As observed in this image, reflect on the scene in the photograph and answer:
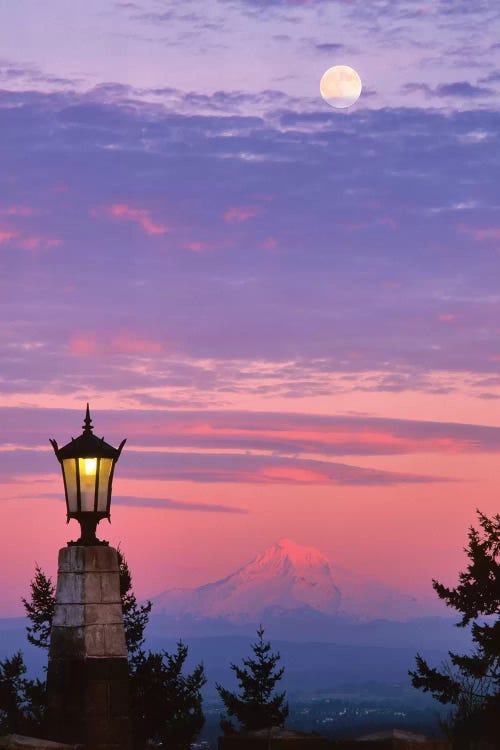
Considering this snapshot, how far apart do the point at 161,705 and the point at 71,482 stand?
24.9m

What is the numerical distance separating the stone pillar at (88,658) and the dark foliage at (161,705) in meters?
23.1

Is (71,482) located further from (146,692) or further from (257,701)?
(257,701)

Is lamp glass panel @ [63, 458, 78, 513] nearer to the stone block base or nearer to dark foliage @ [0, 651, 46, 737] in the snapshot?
the stone block base

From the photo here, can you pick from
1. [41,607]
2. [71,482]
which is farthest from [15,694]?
[71,482]

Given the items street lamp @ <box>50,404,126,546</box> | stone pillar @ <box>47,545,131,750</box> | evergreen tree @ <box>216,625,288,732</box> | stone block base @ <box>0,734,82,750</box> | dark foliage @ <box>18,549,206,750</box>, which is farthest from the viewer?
evergreen tree @ <box>216,625,288,732</box>

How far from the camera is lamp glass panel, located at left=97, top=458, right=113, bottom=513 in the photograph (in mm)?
18047

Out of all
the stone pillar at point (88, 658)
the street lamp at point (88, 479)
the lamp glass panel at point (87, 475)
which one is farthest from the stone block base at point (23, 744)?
the lamp glass panel at point (87, 475)

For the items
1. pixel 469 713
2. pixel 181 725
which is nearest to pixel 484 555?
pixel 469 713

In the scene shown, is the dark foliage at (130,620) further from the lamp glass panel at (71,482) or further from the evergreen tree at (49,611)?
the lamp glass panel at (71,482)

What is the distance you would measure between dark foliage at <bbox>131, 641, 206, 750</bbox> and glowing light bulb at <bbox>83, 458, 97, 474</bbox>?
23201 mm

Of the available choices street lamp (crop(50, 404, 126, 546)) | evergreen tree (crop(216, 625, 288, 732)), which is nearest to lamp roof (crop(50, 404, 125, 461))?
street lamp (crop(50, 404, 126, 546))

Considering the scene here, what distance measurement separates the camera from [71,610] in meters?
17.4

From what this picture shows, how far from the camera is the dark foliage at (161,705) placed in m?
40.6

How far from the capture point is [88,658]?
1717cm
